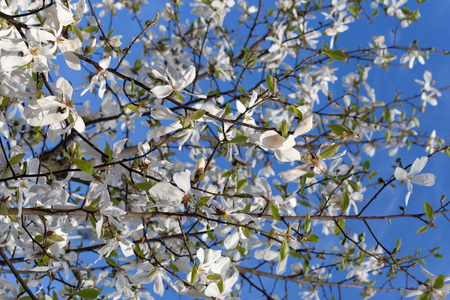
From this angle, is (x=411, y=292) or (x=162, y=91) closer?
(x=162, y=91)

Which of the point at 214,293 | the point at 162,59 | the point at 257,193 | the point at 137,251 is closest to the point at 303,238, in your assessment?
the point at 257,193

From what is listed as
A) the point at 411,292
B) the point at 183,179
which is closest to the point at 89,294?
the point at 183,179

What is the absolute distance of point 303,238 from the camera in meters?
1.21

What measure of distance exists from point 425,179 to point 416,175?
0.03 metres

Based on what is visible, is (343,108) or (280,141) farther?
(343,108)

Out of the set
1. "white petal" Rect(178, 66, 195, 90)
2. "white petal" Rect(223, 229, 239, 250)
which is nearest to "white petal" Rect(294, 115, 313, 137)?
"white petal" Rect(178, 66, 195, 90)

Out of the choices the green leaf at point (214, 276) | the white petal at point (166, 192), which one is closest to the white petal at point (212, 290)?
the green leaf at point (214, 276)

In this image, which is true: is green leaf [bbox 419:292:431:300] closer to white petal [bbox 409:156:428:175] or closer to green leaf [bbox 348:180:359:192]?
white petal [bbox 409:156:428:175]

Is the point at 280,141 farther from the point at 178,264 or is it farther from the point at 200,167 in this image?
the point at 178,264

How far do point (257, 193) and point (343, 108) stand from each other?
1.64 meters

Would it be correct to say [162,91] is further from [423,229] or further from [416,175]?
[423,229]

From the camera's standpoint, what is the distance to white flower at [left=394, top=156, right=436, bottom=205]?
3.78 ft

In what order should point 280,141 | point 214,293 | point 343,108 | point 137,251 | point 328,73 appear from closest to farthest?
point 280,141, point 214,293, point 137,251, point 343,108, point 328,73

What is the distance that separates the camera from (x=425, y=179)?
3.81ft
